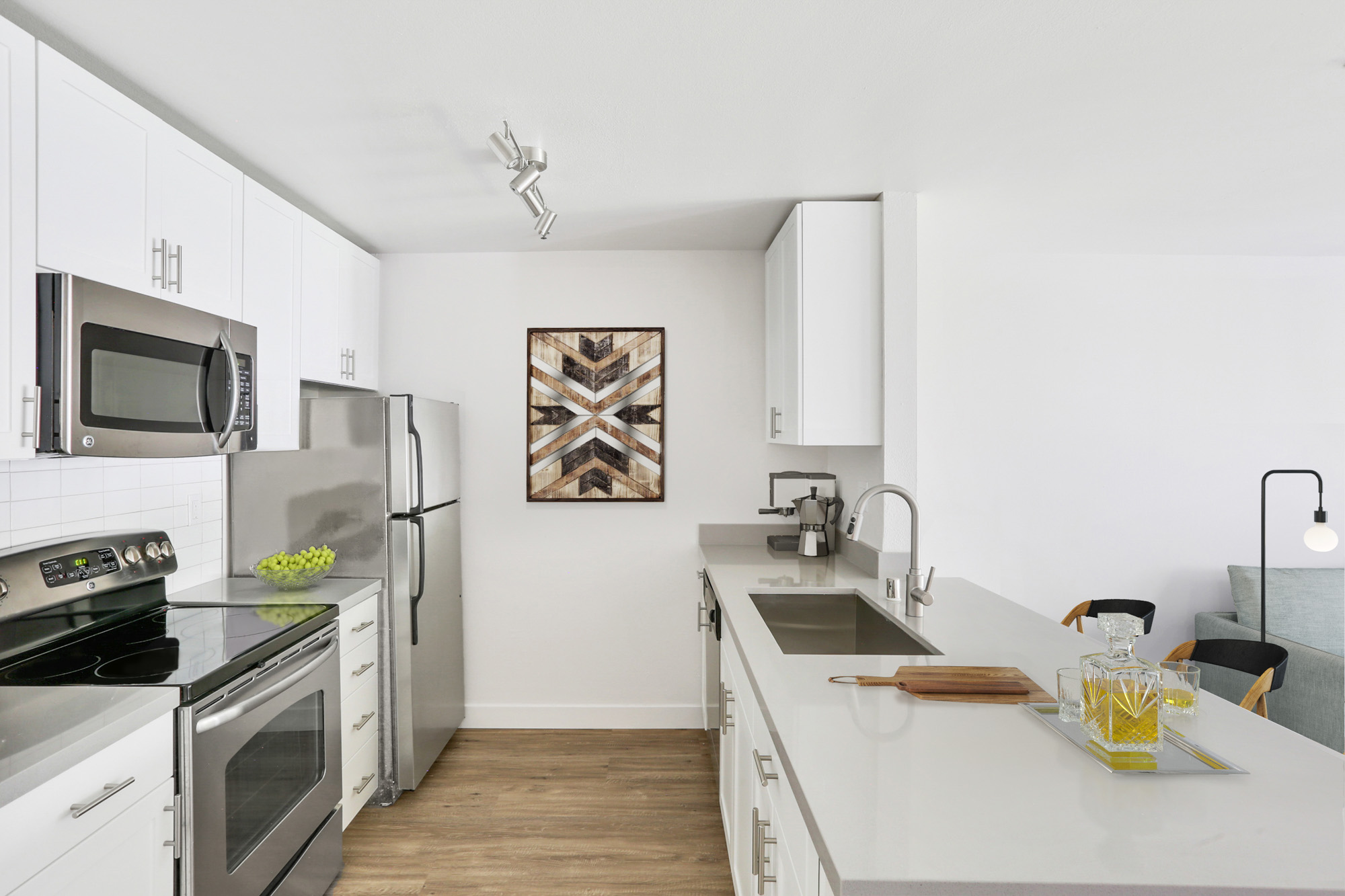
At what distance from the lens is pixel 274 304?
2.53 metres

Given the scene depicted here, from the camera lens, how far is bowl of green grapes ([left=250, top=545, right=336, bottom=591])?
Answer: 2.59m

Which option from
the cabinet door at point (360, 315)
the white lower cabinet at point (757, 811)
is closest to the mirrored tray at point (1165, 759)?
the white lower cabinet at point (757, 811)

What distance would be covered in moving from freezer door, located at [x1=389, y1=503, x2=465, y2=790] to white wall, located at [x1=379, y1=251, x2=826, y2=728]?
25cm

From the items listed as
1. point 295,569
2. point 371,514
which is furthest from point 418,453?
point 295,569

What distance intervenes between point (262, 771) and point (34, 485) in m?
0.99

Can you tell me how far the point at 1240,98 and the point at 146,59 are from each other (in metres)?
2.80

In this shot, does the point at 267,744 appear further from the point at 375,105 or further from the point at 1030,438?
the point at 1030,438

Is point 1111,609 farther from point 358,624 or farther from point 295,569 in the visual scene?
point 295,569

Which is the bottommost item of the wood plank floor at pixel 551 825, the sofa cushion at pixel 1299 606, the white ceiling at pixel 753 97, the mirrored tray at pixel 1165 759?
the wood plank floor at pixel 551 825

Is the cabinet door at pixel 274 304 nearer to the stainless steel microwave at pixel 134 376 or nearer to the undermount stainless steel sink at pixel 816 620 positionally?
the stainless steel microwave at pixel 134 376

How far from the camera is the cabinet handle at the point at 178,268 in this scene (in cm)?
194

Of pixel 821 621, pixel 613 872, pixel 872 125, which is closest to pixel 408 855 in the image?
pixel 613 872

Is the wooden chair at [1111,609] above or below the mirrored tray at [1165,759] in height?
below

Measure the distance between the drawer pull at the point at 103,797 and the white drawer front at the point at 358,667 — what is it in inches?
42.0
